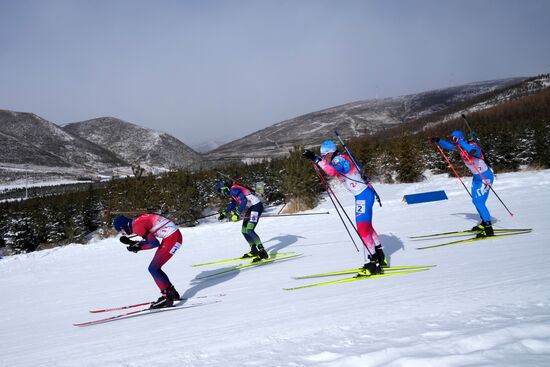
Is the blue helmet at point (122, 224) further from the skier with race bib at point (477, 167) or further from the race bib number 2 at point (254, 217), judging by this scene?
the skier with race bib at point (477, 167)

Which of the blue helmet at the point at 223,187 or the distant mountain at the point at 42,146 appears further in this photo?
the distant mountain at the point at 42,146

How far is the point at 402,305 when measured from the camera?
3969 mm

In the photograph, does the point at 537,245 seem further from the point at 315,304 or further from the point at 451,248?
the point at 315,304

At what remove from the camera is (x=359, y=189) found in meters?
6.73

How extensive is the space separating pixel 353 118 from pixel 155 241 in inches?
6411

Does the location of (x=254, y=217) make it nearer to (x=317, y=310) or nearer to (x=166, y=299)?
(x=166, y=299)

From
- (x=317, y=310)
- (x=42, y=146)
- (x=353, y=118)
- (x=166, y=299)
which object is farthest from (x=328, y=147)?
(x=353, y=118)

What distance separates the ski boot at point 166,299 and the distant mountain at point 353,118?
131117 millimetres

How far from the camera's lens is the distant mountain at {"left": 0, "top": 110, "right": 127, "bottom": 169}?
8397cm

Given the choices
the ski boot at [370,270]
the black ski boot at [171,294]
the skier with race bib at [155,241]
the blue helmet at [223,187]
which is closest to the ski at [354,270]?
the ski boot at [370,270]

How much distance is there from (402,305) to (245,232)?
6.40 meters

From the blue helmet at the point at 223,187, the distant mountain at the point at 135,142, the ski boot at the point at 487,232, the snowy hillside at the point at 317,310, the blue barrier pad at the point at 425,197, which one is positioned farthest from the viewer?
the distant mountain at the point at 135,142

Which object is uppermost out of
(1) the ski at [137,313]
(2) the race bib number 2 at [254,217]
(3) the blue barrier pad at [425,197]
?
(2) the race bib number 2 at [254,217]

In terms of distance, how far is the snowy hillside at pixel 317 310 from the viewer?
275 centimetres
